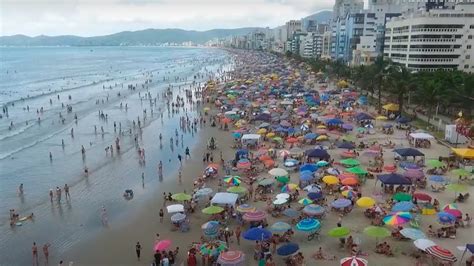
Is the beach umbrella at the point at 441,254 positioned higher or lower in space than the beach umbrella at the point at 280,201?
higher

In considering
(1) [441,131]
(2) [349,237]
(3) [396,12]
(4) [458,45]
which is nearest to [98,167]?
(2) [349,237]

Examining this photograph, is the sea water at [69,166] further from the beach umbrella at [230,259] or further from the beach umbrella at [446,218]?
the beach umbrella at [446,218]

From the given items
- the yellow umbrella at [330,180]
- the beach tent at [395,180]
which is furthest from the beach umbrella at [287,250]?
the beach tent at [395,180]

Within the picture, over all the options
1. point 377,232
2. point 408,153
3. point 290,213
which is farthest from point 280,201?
point 408,153

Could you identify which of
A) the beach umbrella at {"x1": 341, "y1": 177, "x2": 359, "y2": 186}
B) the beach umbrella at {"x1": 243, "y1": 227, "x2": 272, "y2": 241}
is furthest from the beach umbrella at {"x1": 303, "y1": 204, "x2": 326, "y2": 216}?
the beach umbrella at {"x1": 341, "y1": 177, "x2": 359, "y2": 186}

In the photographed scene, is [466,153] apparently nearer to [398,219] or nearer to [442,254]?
[398,219]
